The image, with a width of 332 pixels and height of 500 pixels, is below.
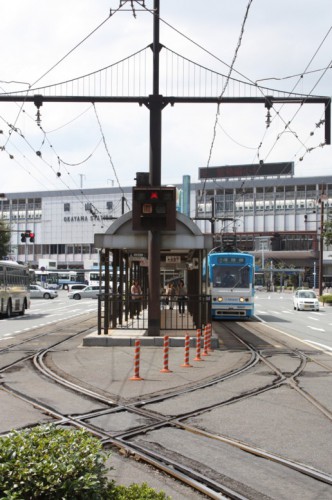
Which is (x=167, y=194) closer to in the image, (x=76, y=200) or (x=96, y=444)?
(x=96, y=444)

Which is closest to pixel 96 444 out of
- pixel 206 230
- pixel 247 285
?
pixel 247 285

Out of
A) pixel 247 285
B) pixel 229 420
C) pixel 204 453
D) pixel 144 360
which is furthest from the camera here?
pixel 247 285

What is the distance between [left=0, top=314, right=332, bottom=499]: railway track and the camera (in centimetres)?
602

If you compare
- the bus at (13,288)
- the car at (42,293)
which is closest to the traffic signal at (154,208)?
the bus at (13,288)

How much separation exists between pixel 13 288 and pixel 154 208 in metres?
20.1

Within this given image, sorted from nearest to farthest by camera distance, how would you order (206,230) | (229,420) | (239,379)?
1. (229,420)
2. (239,379)
3. (206,230)

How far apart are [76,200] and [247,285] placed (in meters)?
88.3

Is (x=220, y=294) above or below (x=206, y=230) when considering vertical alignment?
below

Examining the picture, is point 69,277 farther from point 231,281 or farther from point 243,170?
point 231,281

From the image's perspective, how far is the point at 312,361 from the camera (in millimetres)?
15945

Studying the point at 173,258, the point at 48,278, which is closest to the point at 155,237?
the point at 173,258

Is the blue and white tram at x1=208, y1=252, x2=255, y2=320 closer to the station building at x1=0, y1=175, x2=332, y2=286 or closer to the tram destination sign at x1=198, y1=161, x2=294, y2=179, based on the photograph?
the station building at x1=0, y1=175, x2=332, y2=286

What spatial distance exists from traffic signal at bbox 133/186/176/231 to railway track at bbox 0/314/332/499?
224 inches

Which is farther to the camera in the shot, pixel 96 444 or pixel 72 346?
pixel 72 346
